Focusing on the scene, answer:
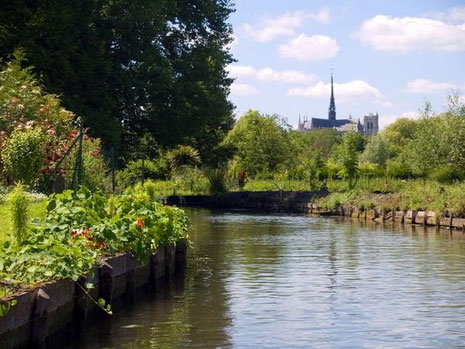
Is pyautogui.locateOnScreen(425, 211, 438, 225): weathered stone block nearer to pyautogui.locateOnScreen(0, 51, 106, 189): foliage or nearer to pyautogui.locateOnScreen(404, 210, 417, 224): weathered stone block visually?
pyautogui.locateOnScreen(404, 210, 417, 224): weathered stone block

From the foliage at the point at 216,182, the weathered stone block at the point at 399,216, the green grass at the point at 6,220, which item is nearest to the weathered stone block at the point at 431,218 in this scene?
the weathered stone block at the point at 399,216

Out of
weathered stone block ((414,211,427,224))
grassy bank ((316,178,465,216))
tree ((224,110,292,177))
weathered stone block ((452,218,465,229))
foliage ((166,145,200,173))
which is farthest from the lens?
tree ((224,110,292,177))

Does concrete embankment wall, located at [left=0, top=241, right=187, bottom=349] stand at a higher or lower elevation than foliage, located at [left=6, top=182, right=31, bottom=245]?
lower

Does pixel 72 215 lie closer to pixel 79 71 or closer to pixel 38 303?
pixel 38 303

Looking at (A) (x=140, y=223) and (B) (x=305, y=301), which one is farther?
(A) (x=140, y=223)

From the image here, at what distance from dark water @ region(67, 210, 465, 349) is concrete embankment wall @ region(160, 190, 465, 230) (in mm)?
9266

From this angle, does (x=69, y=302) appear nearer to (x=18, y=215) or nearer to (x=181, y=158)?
(x=18, y=215)

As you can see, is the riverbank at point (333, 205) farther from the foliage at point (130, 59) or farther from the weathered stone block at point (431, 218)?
the foliage at point (130, 59)

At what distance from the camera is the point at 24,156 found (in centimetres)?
2008

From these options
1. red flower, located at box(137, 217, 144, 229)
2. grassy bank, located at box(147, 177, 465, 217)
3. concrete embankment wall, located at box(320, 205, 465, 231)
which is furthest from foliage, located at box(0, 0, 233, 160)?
red flower, located at box(137, 217, 144, 229)

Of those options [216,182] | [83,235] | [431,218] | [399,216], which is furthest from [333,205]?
[83,235]

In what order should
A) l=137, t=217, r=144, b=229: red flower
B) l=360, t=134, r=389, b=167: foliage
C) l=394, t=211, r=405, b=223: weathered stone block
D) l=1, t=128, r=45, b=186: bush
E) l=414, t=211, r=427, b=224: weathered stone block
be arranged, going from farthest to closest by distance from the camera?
1. l=360, t=134, r=389, b=167: foliage
2. l=394, t=211, r=405, b=223: weathered stone block
3. l=414, t=211, r=427, b=224: weathered stone block
4. l=1, t=128, r=45, b=186: bush
5. l=137, t=217, r=144, b=229: red flower

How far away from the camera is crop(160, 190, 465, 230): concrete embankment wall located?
3574cm

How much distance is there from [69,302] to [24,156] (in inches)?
380
